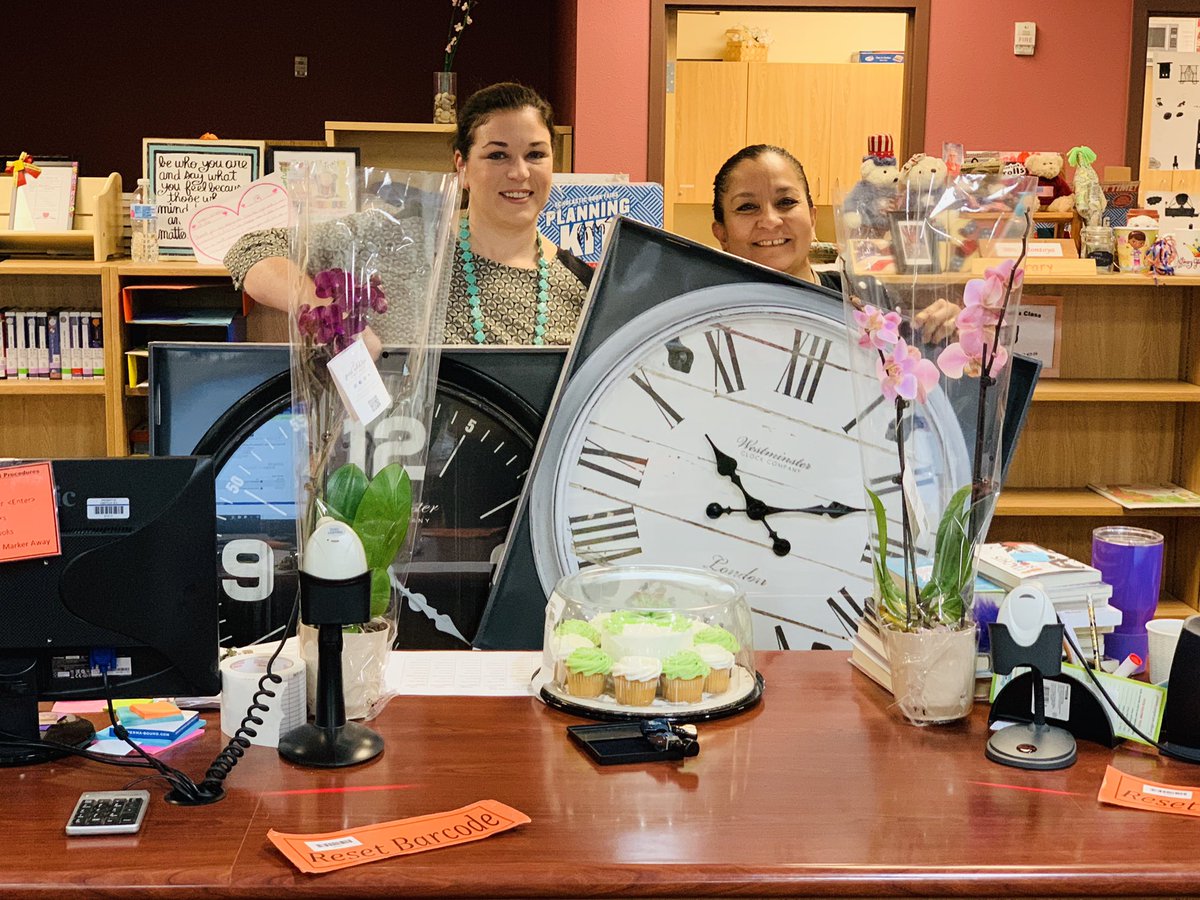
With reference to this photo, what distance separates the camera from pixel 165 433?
81.0 inches

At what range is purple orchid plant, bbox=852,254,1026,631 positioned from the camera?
161 cm

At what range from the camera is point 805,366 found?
2152mm

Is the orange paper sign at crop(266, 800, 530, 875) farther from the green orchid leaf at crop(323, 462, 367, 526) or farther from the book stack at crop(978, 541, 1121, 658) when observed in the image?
the book stack at crop(978, 541, 1121, 658)

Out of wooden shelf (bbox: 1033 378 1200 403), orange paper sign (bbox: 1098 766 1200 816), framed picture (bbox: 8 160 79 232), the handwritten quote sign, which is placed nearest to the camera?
orange paper sign (bbox: 1098 766 1200 816)

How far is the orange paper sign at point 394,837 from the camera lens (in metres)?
1.29

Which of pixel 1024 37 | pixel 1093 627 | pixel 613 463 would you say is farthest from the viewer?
pixel 1024 37

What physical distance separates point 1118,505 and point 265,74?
5.80m

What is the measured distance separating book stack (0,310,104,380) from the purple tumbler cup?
3.63m

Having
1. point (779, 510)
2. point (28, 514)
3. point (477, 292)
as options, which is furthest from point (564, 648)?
point (477, 292)

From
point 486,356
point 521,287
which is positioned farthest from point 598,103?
point 486,356

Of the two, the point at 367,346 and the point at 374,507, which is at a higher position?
the point at 367,346

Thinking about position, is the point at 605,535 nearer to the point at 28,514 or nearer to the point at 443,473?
the point at 443,473

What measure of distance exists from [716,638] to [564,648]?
0.20m

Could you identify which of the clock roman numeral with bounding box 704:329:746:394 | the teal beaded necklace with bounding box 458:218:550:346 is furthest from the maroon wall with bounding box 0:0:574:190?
the clock roman numeral with bounding box 704:329:746:394
